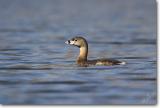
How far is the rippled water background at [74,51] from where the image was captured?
605 centimetres

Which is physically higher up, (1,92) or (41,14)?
(41,14)

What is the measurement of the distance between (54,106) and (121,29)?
0.76 meters

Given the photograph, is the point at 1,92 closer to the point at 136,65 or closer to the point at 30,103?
the point at 30,103

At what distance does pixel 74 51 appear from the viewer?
20.6 feet

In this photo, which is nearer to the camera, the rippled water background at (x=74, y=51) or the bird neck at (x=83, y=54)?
the rippled water background at (x=74, y=51)

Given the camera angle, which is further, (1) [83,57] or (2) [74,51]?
(2) [74,51]

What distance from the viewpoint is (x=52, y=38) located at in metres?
6.45

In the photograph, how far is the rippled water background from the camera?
6.05 m

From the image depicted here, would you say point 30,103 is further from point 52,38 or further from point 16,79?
point 52,38

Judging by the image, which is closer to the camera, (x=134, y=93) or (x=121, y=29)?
(x=134, y=93)

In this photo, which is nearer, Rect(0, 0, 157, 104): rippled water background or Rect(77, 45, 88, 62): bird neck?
Rect(0, 0, 157, 104): rippled water background

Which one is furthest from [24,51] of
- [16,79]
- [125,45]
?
[125,45]

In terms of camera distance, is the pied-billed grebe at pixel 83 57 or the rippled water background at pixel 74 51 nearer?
the rippled water background at pixel 74 51

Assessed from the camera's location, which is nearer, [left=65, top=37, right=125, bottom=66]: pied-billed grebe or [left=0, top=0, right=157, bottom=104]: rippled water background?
[left=0, top=0, right=157, bottom=104]: rippled water background
